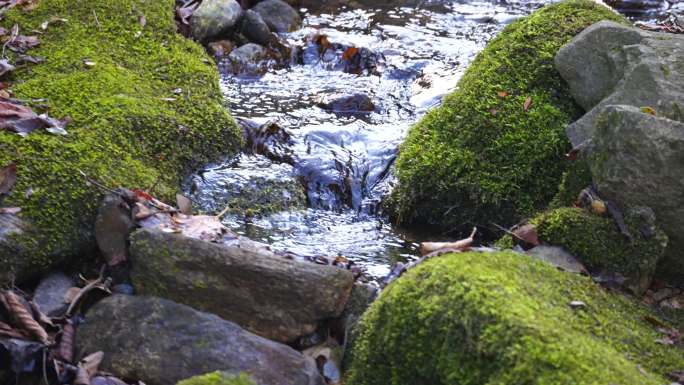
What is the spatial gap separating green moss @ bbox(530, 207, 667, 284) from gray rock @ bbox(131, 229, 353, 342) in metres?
1.32

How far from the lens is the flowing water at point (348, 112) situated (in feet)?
17.2

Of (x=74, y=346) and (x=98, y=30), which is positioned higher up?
(x=98, y=30)

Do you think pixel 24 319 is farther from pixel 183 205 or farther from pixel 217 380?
pixel 183 205

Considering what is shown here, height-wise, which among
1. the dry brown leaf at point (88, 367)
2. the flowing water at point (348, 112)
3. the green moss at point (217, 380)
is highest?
the green moss at point (217, 380)

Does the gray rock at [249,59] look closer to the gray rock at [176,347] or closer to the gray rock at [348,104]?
the gray rock at [348,104]

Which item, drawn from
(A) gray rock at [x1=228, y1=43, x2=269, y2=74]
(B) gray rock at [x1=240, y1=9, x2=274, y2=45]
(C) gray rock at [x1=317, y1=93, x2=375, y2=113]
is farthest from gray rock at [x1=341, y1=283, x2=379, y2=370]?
(B) gray rock at [x1=240, y1=9, x2=274, y2=45]

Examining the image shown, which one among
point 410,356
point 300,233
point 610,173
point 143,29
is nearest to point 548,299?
point 410,356

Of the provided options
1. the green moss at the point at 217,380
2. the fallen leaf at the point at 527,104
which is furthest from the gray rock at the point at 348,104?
the green moss at the point at 217,380

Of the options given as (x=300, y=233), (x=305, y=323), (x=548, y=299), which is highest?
(x=548, y=299)

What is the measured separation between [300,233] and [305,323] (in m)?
1.47

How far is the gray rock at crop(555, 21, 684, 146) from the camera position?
444 centimetres

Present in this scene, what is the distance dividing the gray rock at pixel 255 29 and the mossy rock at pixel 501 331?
5869mm

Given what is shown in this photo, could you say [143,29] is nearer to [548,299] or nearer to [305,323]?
[305,323]

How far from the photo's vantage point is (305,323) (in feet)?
12.4
